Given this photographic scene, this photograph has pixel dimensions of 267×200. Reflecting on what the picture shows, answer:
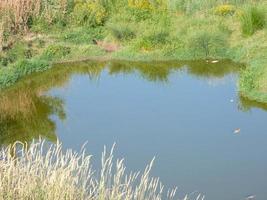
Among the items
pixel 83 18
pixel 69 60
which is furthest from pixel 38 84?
pixel 83 18

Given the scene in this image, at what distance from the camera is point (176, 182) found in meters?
8.12

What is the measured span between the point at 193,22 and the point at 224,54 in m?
1.44

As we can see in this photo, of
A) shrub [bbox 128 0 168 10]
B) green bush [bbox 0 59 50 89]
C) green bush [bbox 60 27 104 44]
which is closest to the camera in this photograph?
green bush [bbox 0 59 50 89]

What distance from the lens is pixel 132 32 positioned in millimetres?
Result: 15281

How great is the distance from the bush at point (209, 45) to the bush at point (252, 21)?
0.54 metres

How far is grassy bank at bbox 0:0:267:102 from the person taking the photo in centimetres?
1388

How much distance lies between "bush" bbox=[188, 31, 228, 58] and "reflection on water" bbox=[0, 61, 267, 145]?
370 millimetres

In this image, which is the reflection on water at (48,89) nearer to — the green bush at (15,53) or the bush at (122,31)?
the green bush at (15,53)

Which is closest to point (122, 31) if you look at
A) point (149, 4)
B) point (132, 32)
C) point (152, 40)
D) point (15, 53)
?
point (132, 32)

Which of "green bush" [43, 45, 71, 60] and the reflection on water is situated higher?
Answer: "green bush" [43, 45, 71, 60]

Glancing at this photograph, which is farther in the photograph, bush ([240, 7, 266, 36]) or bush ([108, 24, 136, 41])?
bush ([108, 24, 136, 41])

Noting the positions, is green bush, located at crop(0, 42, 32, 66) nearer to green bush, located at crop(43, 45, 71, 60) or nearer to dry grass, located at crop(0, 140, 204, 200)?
green bush, located at crop(43, 45, 71, 60)

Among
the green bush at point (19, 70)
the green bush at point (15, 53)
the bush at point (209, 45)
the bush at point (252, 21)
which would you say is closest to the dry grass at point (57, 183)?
the green bush at point (19, 70)

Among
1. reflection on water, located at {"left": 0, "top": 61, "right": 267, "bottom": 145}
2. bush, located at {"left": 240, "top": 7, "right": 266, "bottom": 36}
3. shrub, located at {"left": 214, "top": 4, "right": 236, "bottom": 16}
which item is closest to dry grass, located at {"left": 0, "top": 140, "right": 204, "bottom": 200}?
reflection on water, located at {"left": 0, "top": 61, "right": 267, "bottom": 145}
